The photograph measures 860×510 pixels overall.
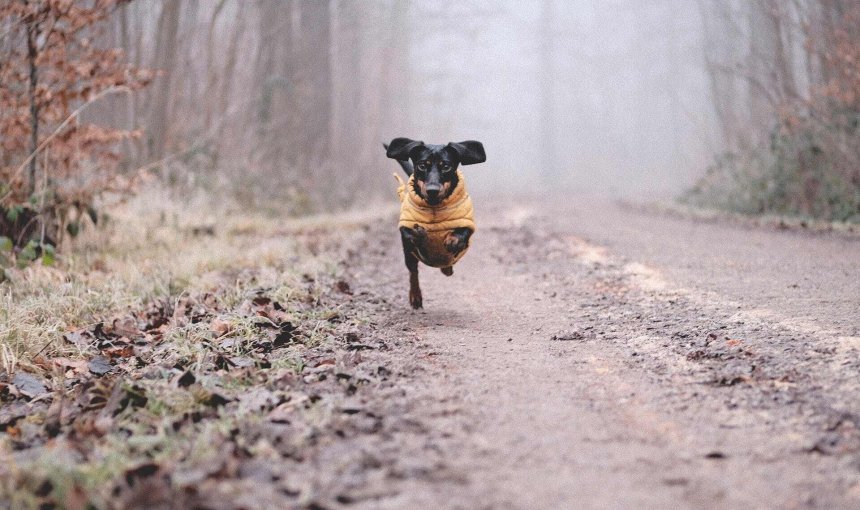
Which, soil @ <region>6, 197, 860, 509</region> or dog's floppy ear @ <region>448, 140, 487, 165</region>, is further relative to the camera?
dog's floppy ear @ <region>448, 140, 487, 165</region>

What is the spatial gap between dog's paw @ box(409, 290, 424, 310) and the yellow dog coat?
0.83 ft

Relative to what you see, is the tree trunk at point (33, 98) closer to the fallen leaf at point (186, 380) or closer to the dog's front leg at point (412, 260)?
the dog's front leg at point (412, 260)

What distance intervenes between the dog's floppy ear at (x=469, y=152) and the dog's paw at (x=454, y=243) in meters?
0.57

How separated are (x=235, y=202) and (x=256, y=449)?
1020 cm

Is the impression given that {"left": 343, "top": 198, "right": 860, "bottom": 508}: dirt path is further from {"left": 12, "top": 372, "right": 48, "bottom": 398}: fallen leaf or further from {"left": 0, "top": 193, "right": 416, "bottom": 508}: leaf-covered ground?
{"left": 12, "top": 372, "right": 48, "bottom": 398}: fallen leaf

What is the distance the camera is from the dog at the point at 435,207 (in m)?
5.12

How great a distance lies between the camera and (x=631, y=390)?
133 inches

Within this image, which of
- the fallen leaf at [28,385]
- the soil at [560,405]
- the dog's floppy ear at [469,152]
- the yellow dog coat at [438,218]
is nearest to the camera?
the soil at [560,405]

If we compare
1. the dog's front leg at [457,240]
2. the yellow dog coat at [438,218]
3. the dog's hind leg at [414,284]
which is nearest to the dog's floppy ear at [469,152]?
the yellow dog coat at [438,218]

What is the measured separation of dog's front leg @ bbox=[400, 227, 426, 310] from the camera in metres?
5.17

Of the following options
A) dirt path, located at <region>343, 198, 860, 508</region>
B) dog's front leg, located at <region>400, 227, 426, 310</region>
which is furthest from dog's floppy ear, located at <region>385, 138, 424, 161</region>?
dirt path, located at <region>343, 198, 860, 508</region>

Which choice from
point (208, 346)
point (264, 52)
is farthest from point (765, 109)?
point (208, 346)

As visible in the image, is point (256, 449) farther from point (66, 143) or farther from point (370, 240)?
point (370, 240)

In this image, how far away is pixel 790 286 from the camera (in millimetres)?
5555
